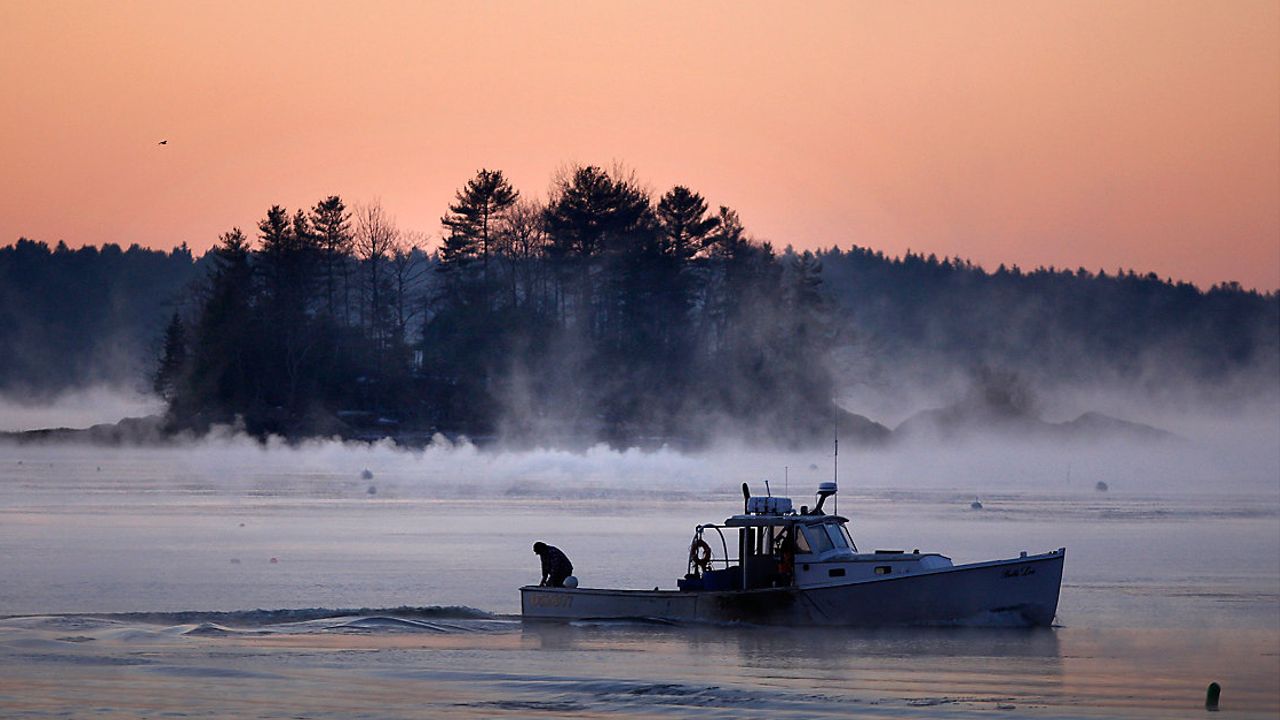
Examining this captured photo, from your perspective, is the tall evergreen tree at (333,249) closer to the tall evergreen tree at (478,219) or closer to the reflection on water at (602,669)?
the tall evergreen tree at (478,219)

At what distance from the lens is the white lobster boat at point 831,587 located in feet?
128

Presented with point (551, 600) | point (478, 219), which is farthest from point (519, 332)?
point (551, 600)

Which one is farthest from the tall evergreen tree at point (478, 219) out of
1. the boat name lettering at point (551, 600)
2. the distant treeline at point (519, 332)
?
the boat name lettering at point (551, 600)

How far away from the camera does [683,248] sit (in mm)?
152875

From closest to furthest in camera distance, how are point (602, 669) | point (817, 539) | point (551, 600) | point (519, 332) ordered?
point (602, 669) < point (817, 539) < point (551, 600) < point (519, 332)

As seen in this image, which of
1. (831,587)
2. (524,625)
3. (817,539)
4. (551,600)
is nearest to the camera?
(831,587)

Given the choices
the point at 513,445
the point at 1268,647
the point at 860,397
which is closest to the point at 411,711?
the point at 1268,647

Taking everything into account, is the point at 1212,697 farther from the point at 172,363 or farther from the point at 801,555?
the point at 172,363

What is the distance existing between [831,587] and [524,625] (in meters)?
6.45

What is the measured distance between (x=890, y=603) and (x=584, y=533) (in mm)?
31192

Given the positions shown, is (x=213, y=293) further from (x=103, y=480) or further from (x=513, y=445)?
(x=103, y=480)

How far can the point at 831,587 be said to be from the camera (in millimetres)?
39031

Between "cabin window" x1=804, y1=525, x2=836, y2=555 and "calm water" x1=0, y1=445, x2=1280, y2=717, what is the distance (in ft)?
5.82

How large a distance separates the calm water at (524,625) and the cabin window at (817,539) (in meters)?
1.77
